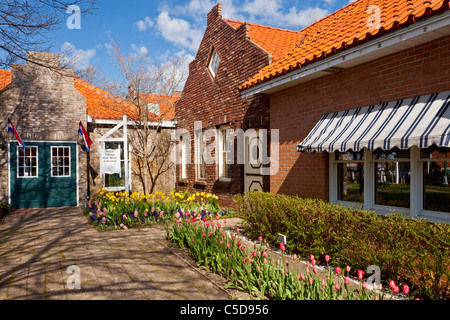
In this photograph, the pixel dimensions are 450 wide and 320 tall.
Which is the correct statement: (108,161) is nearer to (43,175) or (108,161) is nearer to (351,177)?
(43,175)

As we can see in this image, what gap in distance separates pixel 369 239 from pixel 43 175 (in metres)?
13.2

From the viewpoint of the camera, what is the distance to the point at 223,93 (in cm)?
1146

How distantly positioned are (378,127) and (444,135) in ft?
Answer: 4.06

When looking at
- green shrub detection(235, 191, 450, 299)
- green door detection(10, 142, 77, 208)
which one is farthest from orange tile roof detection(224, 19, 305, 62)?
green door detection(10, 142, 77, 208)

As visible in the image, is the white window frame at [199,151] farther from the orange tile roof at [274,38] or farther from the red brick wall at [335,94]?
the red brick wall at [335,94]

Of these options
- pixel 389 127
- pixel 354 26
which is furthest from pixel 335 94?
pixel 389 127

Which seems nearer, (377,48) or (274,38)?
(377,48)

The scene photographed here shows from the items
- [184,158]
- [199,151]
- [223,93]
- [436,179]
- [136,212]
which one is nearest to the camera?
[436,179]

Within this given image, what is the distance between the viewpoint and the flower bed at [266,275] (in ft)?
10.9

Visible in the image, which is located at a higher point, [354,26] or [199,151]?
[354,26]

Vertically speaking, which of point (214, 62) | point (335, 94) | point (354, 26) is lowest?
point (335, 94)

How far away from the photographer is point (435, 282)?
12.0 ft

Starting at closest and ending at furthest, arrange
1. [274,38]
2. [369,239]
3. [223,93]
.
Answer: [369,239]
[274,38]
[223,93]

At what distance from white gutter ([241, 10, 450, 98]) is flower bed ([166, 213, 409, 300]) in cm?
350
